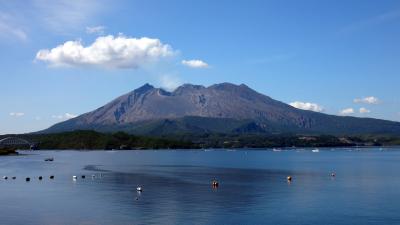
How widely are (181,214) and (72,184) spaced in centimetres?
5289

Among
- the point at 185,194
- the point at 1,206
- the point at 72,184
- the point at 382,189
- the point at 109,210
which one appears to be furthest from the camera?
the point at 72,184

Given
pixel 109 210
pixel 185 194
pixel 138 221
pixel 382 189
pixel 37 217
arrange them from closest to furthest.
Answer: pixel 138 221 → pixel 37 217 → pixel 109 210 → pixel 185 194 → pixel 382 189

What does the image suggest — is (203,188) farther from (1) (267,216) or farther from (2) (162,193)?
(1) (267,216)

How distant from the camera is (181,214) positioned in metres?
65.2

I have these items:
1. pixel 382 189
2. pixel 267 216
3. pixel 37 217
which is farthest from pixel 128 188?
pixel 382 189

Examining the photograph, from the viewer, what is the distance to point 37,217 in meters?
65.0

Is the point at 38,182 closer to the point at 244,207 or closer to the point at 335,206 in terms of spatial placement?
the point at 244,207

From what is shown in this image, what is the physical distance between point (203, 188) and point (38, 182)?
42002 mm

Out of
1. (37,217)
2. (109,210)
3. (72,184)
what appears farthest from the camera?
(72,184)

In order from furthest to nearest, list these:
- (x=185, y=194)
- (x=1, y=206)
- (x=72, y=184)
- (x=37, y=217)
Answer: (x=72, y=184) → (x=185, y=194) → (x=1, y=206) → (x=37, y=217)

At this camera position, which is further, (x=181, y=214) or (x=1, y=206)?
(x=1, y=206)

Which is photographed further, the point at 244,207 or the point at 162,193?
the point at 162,193

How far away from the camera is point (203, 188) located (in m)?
99.4

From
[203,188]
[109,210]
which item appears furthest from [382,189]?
[109,210]
